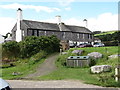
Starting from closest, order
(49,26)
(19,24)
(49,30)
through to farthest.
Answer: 1. (19,24)
2. (49,30)
3. (49,26)

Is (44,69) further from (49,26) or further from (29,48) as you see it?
(49,26)

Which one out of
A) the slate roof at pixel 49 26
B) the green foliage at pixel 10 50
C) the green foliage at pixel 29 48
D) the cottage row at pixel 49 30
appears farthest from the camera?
the slate roof at pixel 49 26

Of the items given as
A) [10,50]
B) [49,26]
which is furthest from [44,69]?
[49,26]

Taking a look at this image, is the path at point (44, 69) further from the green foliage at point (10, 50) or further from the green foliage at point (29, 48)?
the green foliage at point (10, 50)

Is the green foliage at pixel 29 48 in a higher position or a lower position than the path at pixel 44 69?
higher

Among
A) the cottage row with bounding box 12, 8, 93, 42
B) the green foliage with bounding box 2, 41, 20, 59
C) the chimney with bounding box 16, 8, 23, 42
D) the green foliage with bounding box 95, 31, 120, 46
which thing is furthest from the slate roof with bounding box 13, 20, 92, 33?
the green foliage with bounding box 2, 41, 20, 59

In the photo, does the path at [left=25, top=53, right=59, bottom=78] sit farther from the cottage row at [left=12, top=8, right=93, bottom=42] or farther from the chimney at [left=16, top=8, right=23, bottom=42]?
the chimney at [left=16, top=8, right=23, bottom=42]

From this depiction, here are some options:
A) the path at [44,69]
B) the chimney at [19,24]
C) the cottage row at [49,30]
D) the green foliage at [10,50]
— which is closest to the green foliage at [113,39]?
the cottage row at [49,30]

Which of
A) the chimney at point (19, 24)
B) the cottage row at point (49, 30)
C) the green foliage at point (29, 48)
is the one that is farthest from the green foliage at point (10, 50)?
the chimney at point (19, 24)

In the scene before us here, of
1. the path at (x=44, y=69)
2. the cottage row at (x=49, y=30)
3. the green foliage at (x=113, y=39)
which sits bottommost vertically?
the path at (x=44, y=69)

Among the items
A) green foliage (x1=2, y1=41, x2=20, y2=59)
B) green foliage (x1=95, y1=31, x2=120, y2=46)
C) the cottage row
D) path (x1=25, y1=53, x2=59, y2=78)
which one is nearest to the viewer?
path (x1=25, y1=53, x2=59, y2=78)

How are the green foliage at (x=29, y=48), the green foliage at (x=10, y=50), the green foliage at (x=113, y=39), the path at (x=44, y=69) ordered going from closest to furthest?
the path at (x=44, y=69), the green foliage at (x=29, y=48), the green foliage at (x=10, y=50), the green foliage at (x=113, y=39)

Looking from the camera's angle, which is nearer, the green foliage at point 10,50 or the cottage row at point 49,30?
the green foliage at point 10,50

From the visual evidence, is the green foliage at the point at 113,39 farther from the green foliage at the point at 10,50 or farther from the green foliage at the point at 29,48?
the green foliage at the point at 10,50
